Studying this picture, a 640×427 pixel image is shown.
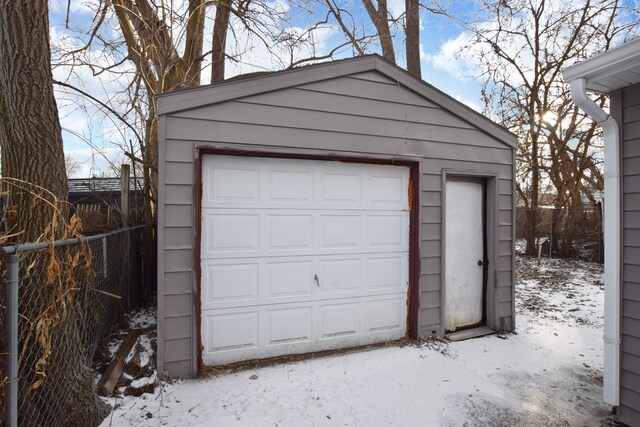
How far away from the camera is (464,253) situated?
170 inches

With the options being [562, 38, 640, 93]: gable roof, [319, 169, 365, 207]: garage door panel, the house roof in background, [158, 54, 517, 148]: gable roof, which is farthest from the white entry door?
the house roof in background

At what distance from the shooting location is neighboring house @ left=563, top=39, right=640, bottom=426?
2539mm

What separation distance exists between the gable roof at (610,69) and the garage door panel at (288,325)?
3016mm

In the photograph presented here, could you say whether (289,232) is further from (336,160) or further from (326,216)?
(336,160)

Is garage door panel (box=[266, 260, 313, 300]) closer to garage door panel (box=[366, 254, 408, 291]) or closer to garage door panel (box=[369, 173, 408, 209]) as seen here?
garage door panel (box=[366, 254, 408, 291])

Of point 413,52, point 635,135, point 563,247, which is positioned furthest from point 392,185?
point 563,247

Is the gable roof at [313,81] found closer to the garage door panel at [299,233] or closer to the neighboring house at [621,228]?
the garage door panel at [299,233]

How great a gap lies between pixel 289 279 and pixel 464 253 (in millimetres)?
2213

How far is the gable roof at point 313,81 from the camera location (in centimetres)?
307

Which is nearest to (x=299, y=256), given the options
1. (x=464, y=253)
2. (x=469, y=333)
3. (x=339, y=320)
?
(x=339, y=320)

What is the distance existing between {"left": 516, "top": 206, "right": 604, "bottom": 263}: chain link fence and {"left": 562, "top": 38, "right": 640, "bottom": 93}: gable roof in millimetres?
7986

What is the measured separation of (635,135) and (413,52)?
6.41 m

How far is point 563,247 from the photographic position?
10.1 metres

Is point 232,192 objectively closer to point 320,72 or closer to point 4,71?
point 320,72
